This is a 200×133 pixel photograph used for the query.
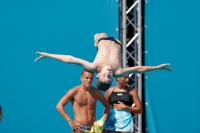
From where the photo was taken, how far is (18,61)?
8.77 m

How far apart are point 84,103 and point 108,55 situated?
1.18 meters

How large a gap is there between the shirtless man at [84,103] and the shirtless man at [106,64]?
737 mm

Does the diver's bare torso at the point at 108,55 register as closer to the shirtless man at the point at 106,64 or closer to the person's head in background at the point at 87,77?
the shirtless man at the point at 106,64

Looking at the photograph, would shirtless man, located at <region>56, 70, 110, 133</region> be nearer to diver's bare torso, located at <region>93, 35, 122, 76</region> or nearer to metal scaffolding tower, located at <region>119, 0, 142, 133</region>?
diver's bare torso, located at <region>93, 35, 122, 76</region>

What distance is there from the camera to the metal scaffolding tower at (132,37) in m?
8.80

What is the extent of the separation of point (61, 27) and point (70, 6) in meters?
0.34

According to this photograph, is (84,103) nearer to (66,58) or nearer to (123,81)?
(123,81)

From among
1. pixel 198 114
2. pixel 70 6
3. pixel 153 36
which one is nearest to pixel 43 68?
pixel 70 6

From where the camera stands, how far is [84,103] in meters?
7.88

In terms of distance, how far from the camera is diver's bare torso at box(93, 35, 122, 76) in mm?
6787

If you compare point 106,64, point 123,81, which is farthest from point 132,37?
point 106,64

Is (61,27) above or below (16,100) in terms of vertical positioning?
above

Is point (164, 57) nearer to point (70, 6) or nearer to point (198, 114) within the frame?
point (198, 114)

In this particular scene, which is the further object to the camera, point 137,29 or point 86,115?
point 137,29
